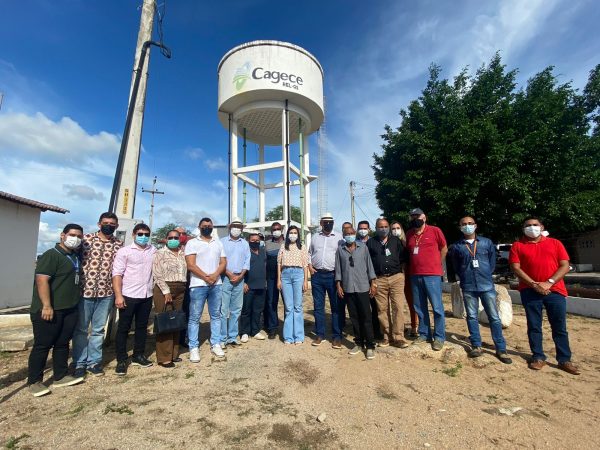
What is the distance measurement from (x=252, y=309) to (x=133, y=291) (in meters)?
1.96

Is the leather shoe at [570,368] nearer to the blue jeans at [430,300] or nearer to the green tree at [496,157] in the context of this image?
the blue jeans at [430,300]

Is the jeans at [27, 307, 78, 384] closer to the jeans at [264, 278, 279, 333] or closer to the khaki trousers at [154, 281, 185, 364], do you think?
the khaki trousers at [154, 281, 185, 364]

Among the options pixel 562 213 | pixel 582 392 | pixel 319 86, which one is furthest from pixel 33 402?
pixel 562 213

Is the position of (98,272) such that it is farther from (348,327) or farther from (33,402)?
(348,327)

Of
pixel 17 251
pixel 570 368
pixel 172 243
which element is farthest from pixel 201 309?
pixel 17 251

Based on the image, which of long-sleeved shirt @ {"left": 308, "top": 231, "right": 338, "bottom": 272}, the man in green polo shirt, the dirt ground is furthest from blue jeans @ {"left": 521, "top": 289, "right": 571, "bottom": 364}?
the man in green polo shirt

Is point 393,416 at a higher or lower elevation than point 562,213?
lower

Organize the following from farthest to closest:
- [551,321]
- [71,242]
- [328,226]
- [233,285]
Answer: [328,226], [233,285], [551,321], [71,242]

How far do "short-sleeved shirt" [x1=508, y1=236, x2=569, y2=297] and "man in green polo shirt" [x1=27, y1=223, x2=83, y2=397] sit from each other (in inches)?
212

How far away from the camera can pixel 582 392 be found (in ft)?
11.1

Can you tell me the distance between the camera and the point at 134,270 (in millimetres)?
4148

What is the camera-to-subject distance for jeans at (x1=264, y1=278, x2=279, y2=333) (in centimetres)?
561

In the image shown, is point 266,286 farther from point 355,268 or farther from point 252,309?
point 355,268

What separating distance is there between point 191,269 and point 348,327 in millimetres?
3195
